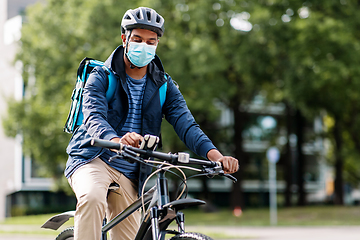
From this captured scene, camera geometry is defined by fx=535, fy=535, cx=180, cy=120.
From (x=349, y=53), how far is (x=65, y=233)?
15773 millimetres

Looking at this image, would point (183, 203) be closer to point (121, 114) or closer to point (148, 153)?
point (148, 153)

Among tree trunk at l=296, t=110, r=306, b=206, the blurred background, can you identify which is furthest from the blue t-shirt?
tree trunk at l=296, t=110, r=306, b=206

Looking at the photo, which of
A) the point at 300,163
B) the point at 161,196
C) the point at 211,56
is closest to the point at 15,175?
the point at 300,163

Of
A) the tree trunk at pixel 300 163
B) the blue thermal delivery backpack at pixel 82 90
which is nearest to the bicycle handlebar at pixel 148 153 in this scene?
the blue thermal delivery backpack at pixel 82 90

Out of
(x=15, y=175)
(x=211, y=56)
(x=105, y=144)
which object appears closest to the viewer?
(x=105, y=144)

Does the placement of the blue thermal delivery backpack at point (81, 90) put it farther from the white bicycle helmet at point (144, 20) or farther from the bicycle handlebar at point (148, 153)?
the bicycle handlebar at point (148, 153)

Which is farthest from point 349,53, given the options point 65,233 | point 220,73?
point 65,233

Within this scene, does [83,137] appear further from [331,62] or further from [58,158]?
[58,158]

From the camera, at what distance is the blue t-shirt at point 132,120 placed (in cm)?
337

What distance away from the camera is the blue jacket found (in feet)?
10.3

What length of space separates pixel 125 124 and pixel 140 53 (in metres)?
0.46

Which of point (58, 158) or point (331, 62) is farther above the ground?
point (331, 62)

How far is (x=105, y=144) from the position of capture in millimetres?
2650

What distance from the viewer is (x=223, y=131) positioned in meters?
32.3
